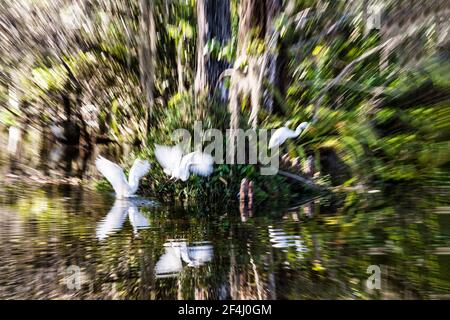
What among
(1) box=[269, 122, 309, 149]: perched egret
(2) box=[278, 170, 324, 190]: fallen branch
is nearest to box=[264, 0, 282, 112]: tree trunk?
(1) box=[269, 122, 309, 149]: perched egret

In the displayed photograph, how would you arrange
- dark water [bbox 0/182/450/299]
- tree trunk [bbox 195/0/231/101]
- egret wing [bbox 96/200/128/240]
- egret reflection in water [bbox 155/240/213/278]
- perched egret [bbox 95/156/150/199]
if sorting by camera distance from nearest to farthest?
dark water [bbox 0/182/450/299]
egret reflection in water [bbox 155/240/213/278]
egret wing [bbox 96/200/128/240]
perched egret [bbox 95/156/150/199]
tree trunk [bbox 195/0/231/101]

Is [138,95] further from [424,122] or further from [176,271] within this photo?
[424,122]

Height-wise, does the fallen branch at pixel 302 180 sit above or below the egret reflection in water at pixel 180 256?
above

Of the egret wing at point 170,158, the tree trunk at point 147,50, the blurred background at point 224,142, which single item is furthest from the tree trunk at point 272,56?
the tree trunk at point 147,50

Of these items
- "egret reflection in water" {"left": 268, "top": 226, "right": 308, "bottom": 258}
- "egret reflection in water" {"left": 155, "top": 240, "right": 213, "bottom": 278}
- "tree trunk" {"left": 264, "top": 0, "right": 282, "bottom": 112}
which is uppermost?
"tree trunk" {"left": 264, "top": 0, "right": 282, "bottom": 112}

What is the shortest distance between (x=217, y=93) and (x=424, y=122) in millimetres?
980

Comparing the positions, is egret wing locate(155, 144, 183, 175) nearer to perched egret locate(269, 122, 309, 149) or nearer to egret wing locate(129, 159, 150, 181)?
egret wing locate(129, 159, 150, 181)

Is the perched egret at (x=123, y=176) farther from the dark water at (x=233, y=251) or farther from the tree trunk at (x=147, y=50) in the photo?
the tree trunk at (x=147, y=50)

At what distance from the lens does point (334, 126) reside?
1.87 meters

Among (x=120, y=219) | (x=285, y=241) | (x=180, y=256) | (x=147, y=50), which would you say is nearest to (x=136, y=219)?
(x=120, y=219)

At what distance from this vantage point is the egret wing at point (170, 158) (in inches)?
79.3

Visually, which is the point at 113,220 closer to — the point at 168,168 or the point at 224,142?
the point at 168,168

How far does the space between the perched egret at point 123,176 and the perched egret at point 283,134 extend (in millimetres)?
621

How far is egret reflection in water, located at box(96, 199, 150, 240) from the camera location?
1.55m
